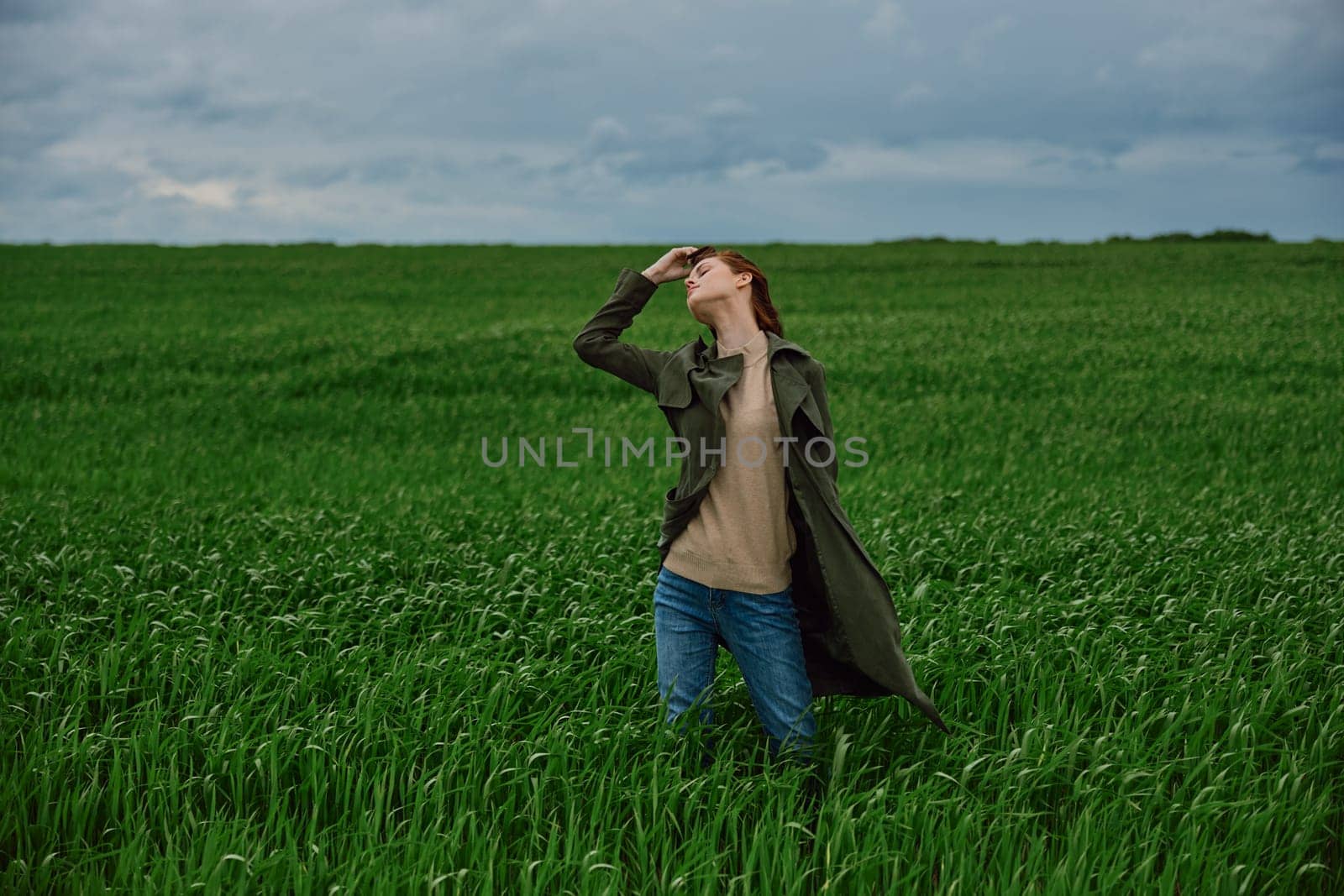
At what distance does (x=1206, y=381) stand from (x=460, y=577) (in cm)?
1689

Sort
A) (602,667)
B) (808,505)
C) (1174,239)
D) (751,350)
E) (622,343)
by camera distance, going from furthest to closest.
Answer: (1174,239) → (602,667) → (622,343) → (751,350) → (808,505)

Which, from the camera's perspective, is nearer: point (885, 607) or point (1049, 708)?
point (885, 607)

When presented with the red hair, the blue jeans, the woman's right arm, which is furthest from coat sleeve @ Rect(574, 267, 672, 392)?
the blue jeans

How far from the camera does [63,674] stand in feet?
17.7

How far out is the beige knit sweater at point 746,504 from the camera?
12.8 ft

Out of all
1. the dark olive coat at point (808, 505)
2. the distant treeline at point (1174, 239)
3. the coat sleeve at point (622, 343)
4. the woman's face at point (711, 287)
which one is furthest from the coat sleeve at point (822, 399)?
the distant treeline at point (1174, 239)

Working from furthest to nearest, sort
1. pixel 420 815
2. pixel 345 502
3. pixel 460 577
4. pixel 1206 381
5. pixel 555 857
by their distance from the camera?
pixel 1206 381
pixel 345 502
pixel 460 577
pixel 420 815
pixel 555 857

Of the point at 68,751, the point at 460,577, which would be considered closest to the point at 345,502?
the point at 460,577

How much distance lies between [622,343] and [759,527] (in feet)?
3.37

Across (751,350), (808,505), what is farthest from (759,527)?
(751,350)

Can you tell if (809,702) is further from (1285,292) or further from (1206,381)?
(1285,292)

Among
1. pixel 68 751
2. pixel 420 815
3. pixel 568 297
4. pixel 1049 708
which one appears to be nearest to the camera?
pixel 420 815

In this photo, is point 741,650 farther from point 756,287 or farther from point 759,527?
point 756,287

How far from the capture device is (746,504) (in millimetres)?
3936
